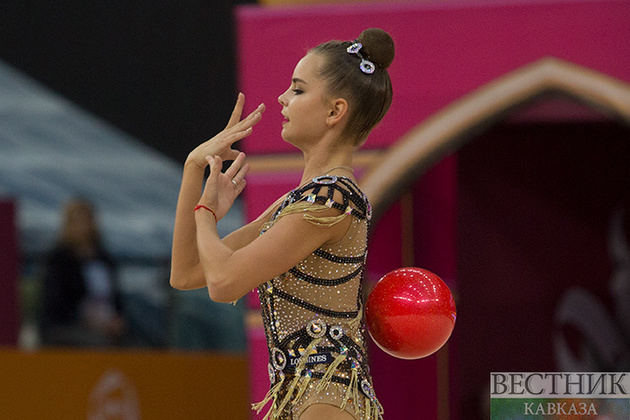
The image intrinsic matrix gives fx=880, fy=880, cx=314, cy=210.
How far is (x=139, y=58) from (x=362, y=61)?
5.55m

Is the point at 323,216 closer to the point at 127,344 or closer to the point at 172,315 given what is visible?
the point at 172,315

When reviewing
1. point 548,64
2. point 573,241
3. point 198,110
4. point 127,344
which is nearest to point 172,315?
point 127,344

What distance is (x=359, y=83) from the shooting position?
188 cm

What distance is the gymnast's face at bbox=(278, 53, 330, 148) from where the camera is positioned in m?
1.87

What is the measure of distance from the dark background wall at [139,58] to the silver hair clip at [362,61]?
16.7 ft

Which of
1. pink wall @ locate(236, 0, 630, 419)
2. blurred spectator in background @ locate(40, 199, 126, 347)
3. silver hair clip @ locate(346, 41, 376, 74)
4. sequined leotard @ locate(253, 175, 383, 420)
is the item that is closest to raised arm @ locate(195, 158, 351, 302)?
sequined leotard @ locate(253, 175, 383, 420)

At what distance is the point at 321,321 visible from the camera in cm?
180

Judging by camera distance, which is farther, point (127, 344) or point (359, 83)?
point (127, 344)

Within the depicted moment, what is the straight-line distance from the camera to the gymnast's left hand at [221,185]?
1.84 metres

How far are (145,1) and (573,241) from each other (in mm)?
4079

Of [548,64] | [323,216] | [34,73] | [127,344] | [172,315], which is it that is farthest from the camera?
[34,73]

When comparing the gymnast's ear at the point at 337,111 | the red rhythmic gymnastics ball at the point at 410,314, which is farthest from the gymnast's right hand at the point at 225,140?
the red rhythmic gymnastics ball at the point at 410,314

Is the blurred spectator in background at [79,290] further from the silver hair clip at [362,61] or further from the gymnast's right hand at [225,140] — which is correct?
the silver hair clip at [362,61]

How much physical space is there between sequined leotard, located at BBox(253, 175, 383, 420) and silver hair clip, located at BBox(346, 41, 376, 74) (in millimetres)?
240
